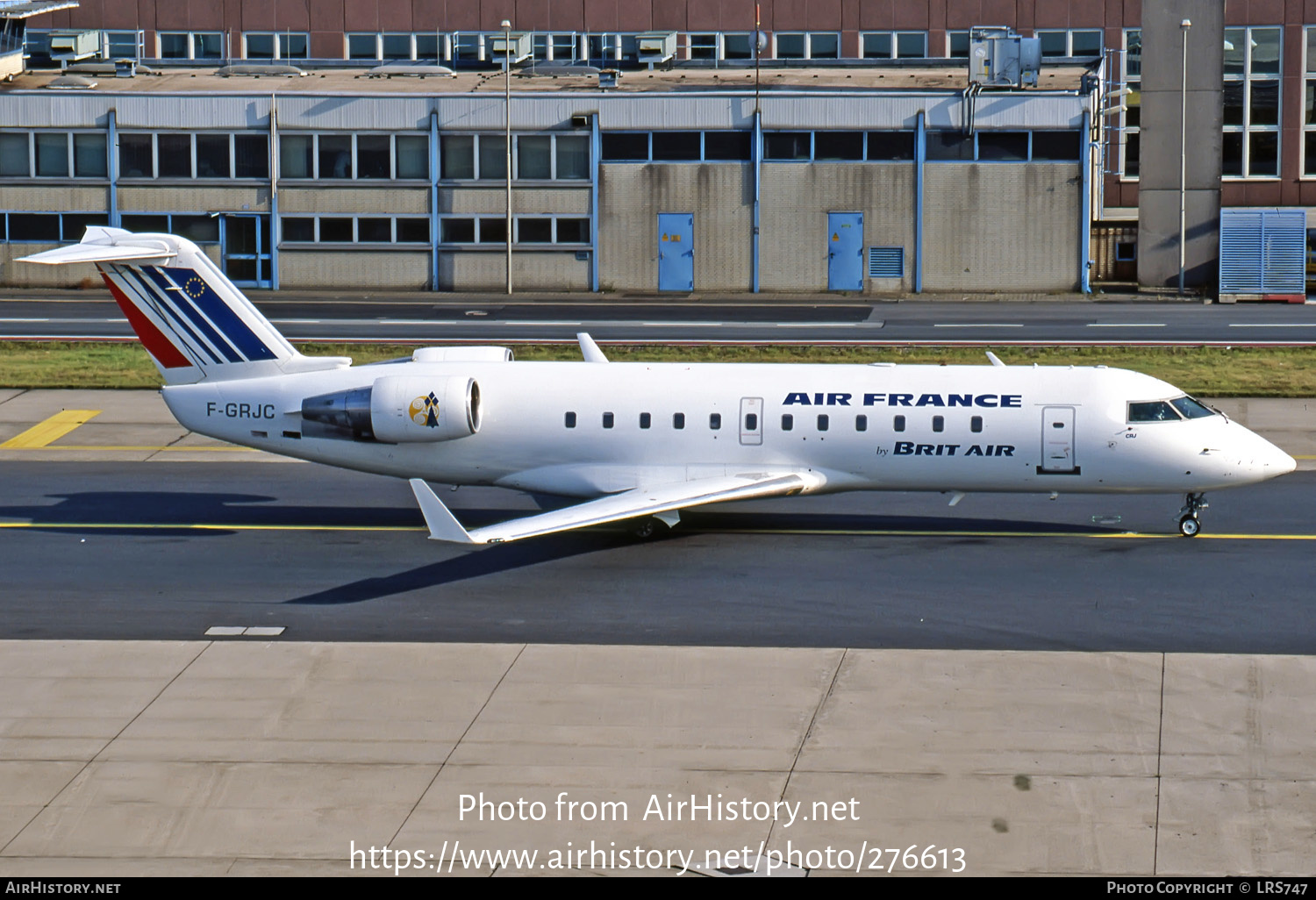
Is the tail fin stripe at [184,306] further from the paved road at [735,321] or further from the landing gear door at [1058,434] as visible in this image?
the paved road at [735,321]

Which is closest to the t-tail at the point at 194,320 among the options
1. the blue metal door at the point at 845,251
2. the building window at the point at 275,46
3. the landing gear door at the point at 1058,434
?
the landing gear door at the point at 1058,434

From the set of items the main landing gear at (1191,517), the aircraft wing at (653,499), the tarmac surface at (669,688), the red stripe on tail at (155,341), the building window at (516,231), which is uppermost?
the building window at (516,231)

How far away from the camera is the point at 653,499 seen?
86.5 feet

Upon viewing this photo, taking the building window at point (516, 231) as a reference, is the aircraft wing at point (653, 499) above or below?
below

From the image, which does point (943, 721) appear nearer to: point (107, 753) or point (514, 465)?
point (107, 753)

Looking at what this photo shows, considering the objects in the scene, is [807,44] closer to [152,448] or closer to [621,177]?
[621,177]

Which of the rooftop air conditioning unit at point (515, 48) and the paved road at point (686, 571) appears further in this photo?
the rooftop air conditioning unit at point (515, 48)

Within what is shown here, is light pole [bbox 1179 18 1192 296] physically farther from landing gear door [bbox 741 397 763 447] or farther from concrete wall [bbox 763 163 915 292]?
landing gear door [bbox 741 397 763 447]

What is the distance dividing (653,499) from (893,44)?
217 feet

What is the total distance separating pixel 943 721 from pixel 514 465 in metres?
11.1

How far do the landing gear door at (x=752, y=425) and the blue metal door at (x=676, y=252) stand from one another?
4055cm

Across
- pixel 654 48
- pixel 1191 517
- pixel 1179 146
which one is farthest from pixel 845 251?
pixel 1191 517

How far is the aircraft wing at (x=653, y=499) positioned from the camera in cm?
2402
